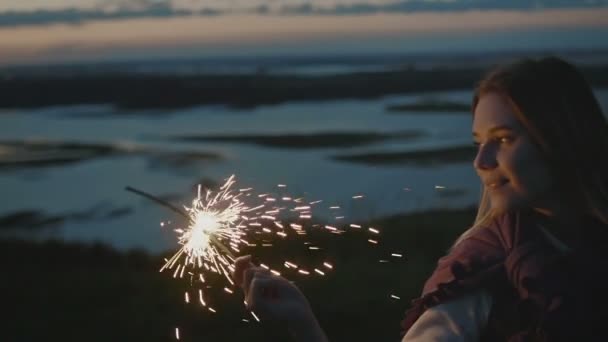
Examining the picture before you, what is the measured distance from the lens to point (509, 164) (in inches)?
68.1

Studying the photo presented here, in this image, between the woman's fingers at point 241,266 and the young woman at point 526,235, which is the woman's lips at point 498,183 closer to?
the young woman at point 526,235

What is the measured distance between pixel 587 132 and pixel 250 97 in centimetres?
4739

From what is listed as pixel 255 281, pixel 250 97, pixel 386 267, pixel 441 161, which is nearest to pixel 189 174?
pixel 441 161

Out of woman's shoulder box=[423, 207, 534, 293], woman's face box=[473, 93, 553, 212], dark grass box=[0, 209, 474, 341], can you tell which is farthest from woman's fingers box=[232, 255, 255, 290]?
dark grass box=[0, 209, 474, 341]

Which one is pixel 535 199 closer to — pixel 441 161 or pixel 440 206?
pixel 440 206

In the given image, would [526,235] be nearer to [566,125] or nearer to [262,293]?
[566,125]

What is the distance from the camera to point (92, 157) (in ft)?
85.2

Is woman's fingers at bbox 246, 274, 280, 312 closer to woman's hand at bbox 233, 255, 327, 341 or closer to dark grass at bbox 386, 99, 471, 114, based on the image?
woman's hand at bbox 233, 255, 327, 341

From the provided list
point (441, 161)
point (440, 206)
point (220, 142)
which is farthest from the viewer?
point (220, 142)

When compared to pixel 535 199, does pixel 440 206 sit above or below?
below

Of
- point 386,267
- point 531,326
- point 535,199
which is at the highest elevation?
point 535,199

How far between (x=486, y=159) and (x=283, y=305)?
55 centimetres

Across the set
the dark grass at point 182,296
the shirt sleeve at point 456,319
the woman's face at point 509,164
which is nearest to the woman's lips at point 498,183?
the woman's face at point 509,164

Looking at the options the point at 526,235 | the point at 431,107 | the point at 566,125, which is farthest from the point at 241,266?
the point at 431,107
